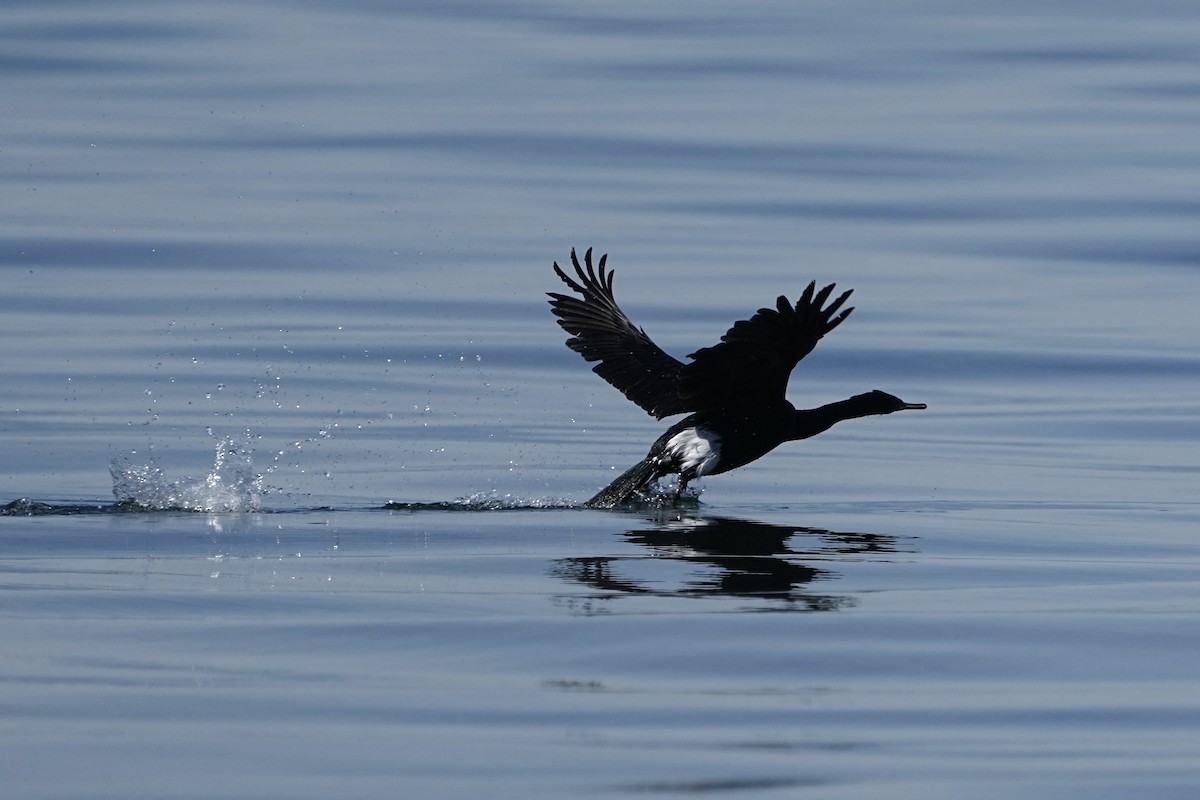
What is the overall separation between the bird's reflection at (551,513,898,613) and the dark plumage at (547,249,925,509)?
78 cm

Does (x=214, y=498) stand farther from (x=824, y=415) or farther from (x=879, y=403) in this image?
(x=879, y=403)

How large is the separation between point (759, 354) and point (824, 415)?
1.26m

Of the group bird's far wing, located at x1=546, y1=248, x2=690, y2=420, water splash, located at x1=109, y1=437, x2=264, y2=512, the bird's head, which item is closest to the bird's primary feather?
bird's far wing, located at x1=546, y1=248, x2=690, y2=420

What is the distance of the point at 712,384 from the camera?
11.3 m

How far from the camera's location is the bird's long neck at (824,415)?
12.0 meters

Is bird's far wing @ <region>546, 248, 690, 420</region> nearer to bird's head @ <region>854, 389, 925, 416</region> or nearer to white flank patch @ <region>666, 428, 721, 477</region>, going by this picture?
white flank patch @ <region>666, 428, 721, 477</region>

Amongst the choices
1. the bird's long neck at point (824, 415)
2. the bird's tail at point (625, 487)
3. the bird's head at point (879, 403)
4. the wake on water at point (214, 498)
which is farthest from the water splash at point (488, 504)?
the bird's head at point (879, 403)

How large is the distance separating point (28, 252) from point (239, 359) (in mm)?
4565

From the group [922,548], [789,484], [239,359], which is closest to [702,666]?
[922,548]

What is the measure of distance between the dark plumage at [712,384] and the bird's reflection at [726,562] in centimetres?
78

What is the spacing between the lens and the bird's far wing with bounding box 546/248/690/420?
40.2 ft

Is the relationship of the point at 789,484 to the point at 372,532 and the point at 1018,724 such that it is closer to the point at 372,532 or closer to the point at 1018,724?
the point at 372,532

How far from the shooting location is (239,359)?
52.0 feet

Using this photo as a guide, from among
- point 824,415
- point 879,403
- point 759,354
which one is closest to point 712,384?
point 759,354
